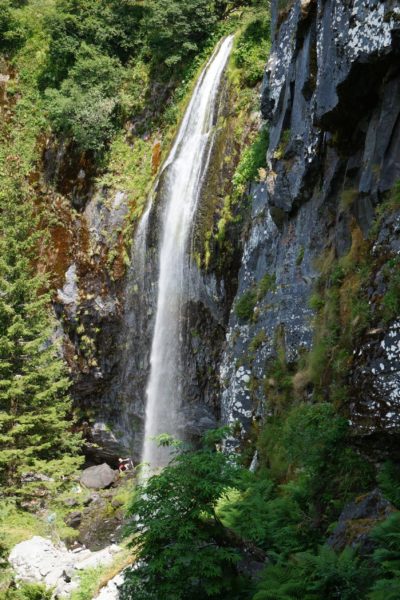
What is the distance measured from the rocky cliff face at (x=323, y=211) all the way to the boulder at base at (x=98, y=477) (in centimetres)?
726

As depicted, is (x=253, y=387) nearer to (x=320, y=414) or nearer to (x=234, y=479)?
(x=320, y=414)

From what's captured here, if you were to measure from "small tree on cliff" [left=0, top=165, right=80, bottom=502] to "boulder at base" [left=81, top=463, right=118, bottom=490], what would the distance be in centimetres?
235

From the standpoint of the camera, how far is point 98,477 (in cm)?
1689

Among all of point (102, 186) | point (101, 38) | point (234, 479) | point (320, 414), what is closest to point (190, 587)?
point (234, 479)

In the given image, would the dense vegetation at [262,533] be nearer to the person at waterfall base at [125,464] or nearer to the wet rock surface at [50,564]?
the wet rock surface at [50,564]

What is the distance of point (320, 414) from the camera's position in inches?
255

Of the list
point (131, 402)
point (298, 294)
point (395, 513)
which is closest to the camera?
point (395, 513)

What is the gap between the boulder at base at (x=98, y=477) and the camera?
16688 millimetres

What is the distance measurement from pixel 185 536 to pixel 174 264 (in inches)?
420

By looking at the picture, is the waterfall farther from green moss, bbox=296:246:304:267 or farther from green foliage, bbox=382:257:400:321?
green foliage, bbox=382:257:400:321

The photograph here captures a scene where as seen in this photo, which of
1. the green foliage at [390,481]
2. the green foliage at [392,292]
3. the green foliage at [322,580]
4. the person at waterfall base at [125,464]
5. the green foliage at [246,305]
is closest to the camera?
the green foliage at [322,580]

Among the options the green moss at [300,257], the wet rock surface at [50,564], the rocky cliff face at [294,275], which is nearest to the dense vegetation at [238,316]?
the rocky cliff face at [294,275]

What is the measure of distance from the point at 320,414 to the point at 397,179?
3.06m

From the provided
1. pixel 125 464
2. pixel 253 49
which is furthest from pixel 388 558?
pixel 253 49
